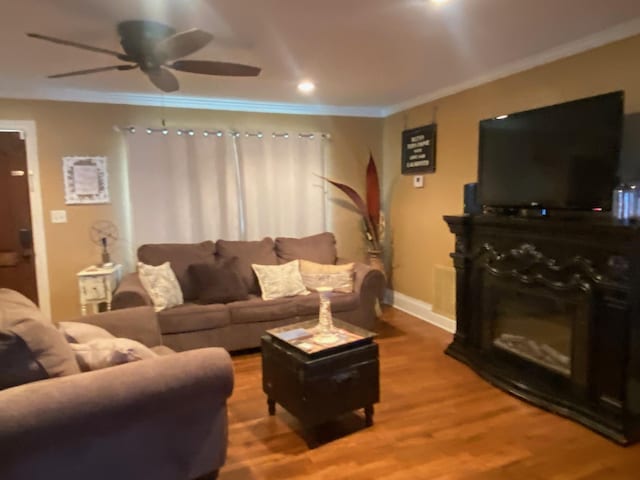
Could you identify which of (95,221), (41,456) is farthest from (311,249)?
(41,456)

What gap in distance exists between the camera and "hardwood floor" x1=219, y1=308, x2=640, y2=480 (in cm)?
236

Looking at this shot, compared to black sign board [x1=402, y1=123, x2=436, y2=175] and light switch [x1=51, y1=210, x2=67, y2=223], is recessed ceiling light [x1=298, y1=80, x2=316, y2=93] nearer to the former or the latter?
black sign board [x1=402, y1=123, x2=436, y2=175]

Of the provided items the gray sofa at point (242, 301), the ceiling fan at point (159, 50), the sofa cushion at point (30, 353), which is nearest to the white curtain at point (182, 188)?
the gray sofa at point (242, 301)

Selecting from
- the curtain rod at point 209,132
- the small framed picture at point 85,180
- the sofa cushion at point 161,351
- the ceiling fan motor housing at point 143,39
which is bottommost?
the sofa cushion at point 161,351

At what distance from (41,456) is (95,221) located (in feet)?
10.8

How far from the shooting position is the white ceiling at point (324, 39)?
8.16ft

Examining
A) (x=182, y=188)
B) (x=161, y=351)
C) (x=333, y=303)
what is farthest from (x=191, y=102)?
(x=161, y=351)

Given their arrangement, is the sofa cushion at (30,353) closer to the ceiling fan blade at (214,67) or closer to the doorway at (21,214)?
the ceiling fan blade at (214,67)

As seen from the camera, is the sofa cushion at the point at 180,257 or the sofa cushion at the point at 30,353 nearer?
the sofa cushion at the point at 30,353

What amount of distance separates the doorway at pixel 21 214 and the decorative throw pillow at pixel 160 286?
122 centimetres

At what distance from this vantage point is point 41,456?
67.7 inches

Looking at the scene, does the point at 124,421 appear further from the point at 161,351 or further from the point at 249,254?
the point at 249,254

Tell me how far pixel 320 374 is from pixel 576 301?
1635 mm

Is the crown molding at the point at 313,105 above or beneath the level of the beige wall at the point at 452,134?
above
